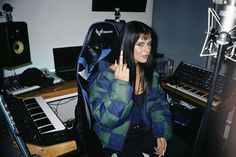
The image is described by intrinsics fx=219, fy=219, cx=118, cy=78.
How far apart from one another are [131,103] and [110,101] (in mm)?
133

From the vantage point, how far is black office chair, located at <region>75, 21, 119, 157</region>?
51.4 inches

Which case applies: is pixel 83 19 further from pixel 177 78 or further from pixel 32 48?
pixel 177 78

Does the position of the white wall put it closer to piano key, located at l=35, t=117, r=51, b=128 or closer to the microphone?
piano key, located at l=35, t=117, r=51, b=128

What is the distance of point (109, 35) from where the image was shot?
145cm

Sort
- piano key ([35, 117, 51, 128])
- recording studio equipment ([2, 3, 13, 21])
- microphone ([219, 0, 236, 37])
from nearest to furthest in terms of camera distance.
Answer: microphone ([219, 0, 236, 37]) → piano key ([35, 117, 51, 128]) → recording studio equipment ([2, 3, 13, 21])

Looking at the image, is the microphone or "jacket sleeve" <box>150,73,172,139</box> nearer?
the microphone

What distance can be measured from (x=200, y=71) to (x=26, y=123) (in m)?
1.66

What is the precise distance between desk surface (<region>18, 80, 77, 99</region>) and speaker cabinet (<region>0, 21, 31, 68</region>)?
31cm

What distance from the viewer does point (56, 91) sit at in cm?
201

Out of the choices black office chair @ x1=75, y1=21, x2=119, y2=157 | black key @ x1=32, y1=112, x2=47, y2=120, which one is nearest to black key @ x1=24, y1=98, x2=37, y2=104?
black key @ x1=32, y1=112, x2=47, y2=120

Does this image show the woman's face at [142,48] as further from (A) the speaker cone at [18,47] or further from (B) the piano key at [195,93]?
(A) the speaker cone at [18,47]

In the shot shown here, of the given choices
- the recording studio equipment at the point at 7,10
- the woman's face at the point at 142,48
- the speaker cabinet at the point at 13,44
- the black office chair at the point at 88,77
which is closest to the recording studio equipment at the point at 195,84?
the woman's face at the point at 142,48

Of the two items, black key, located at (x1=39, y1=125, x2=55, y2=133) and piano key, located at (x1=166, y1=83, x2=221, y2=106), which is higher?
piano key, located at (x1=166, y1=83, x2=221, y2=106)

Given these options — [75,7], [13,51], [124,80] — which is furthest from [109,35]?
[75,7]
